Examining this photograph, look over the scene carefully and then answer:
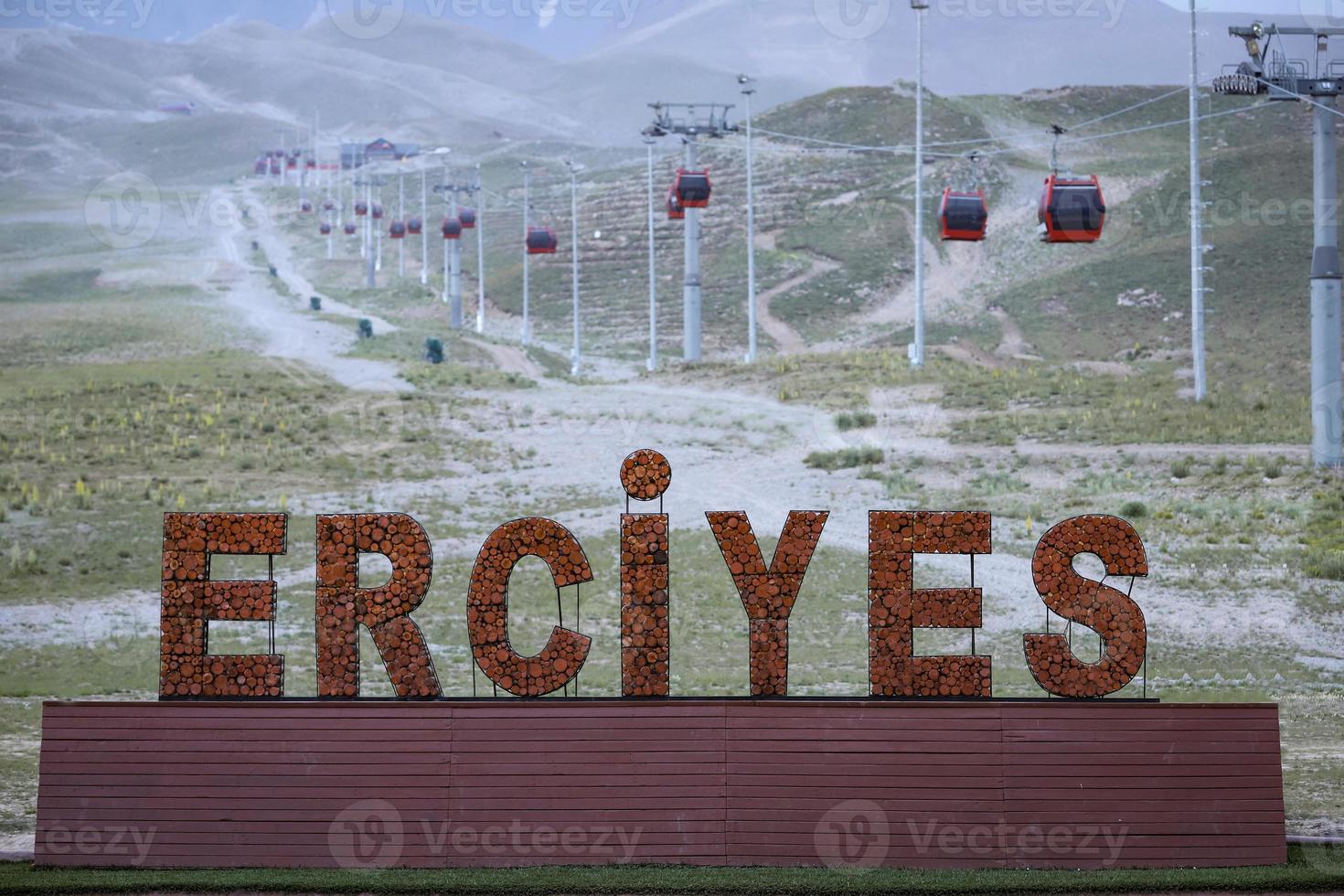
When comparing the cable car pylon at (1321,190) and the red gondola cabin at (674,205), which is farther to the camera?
the red gondola cabin at (674,205)

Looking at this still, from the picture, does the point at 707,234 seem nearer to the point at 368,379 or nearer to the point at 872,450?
the point at 368,379

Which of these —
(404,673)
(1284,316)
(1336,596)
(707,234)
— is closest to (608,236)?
(707,234)

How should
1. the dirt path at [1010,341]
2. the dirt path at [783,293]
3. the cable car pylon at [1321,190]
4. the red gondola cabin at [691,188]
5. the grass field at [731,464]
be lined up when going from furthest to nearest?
the dirt path at [783,293] < the dirt path at [1010,341] < the red gondola cabin at [691,188] < the cable car pylon at [1321,190] < the grass field at [731,464]
